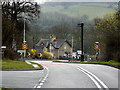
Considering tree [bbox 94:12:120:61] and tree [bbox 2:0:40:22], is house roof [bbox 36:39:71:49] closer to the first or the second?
tree [bbox 94:12:120:61]

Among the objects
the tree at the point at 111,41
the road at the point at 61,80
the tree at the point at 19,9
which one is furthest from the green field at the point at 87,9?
the road at the point at 61,80

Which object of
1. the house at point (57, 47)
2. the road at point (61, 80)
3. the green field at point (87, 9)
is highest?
the green field at point (87, 9)

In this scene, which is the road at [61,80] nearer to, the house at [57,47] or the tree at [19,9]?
the tree at [19,9]

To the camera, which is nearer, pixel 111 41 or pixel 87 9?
pixel 111 41

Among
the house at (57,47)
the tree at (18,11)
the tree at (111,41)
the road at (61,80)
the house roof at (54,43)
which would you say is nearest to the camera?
the road at (61,80)

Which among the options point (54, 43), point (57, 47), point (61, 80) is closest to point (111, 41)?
point (61, 80)

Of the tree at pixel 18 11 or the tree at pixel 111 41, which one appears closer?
the tree at pixel 111 41

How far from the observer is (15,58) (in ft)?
140

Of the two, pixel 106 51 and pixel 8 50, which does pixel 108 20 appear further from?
pixel 8 50

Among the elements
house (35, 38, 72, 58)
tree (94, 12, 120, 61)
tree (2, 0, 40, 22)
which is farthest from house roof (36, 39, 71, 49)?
tree (2, 0, 40, 22)

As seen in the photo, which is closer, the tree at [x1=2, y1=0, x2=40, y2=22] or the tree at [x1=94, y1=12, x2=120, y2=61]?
the tree at [x1=94, y1=12, x2=120, y2=61]

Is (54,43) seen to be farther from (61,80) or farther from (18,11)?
(61,80)

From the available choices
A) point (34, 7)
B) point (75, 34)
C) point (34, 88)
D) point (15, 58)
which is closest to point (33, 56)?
point (75, 34)

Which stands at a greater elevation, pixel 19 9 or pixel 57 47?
pixel 19 9
